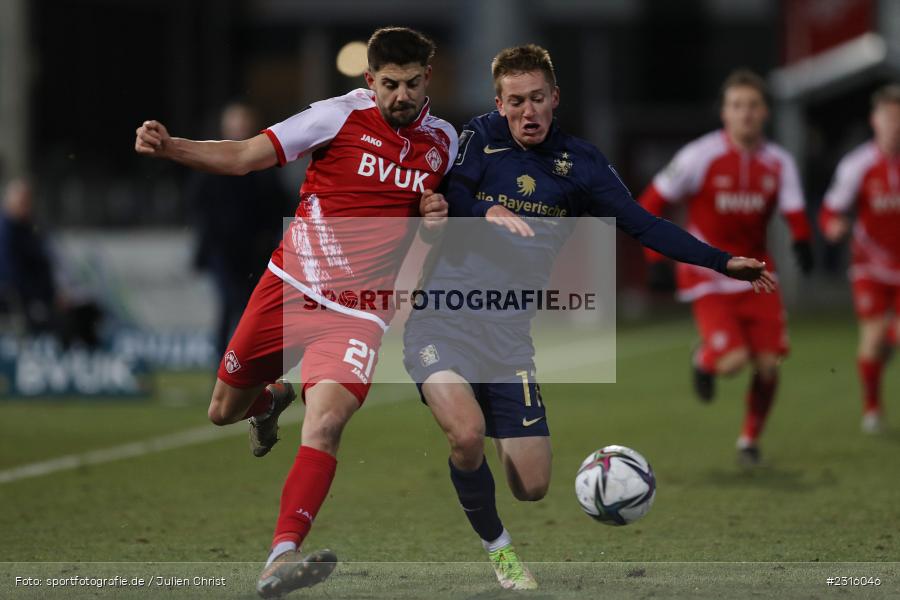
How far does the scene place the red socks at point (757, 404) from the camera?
8688mm

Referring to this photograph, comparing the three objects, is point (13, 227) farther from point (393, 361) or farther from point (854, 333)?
point (854, 333)

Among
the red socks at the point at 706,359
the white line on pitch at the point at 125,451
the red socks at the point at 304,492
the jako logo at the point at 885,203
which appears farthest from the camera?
the jako logo at the point at 885,203

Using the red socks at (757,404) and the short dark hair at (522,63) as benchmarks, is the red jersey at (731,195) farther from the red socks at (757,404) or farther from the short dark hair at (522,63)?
the short dark hair at (522,63)

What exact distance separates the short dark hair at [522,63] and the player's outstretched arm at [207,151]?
3.17ft

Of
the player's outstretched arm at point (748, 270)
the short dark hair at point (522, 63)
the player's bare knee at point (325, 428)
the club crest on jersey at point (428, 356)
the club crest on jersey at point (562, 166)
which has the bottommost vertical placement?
the player's bare knee at point (325, 428)

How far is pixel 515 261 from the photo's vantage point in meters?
5.88

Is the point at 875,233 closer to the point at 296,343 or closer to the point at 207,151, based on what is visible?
the point at 296,343

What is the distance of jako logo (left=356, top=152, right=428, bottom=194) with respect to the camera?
5605 millimetres

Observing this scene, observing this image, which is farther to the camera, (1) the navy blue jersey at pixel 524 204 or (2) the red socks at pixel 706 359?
(2) the red socks at pixel 706 359

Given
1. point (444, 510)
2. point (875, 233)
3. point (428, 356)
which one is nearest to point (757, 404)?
point (875, 233)

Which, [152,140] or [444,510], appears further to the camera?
[444,510]

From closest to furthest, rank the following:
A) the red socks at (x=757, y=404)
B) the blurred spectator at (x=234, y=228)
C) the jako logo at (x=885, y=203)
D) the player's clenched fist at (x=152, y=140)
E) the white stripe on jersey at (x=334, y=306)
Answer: the player's clenched fist at (x=152, y=140) < the white stripe on jersey at (x=334, y=306) < the red socks at (x=757, y=404) < the jako logo at (x=885, y=203) < the blurred spectator at (x=234, y=228)

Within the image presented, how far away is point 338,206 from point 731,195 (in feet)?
12.4

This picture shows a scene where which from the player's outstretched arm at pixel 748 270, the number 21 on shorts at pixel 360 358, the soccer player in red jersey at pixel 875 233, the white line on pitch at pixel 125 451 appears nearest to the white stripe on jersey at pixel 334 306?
the number 21 on shorts at pixel 360 358
